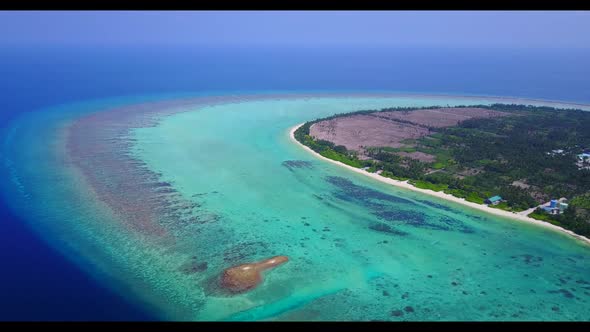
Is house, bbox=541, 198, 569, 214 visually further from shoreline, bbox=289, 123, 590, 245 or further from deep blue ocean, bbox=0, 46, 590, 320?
deep blue ocean, bbox=0, 46, 590, 320

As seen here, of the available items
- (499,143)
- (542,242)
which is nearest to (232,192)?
(542,242)

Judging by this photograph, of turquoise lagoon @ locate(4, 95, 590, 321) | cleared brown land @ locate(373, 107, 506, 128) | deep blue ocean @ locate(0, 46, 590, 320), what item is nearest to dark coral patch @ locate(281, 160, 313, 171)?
turquoise lagoon @ locate(4, 95, 590, 321)

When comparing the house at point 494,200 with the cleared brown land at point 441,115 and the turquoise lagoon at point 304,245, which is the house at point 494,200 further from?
the cleared brown land at point 441,115

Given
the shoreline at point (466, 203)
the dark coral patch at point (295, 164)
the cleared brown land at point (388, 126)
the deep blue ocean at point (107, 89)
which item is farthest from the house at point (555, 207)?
the deep blue ocean at point (107, 89)

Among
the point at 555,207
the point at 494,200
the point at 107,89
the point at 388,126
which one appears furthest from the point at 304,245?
the point at 107,89

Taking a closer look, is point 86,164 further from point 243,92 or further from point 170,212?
point 243,92

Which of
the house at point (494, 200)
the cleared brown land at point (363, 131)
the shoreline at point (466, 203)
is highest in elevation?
the cleared brown land at point (363, 131)
